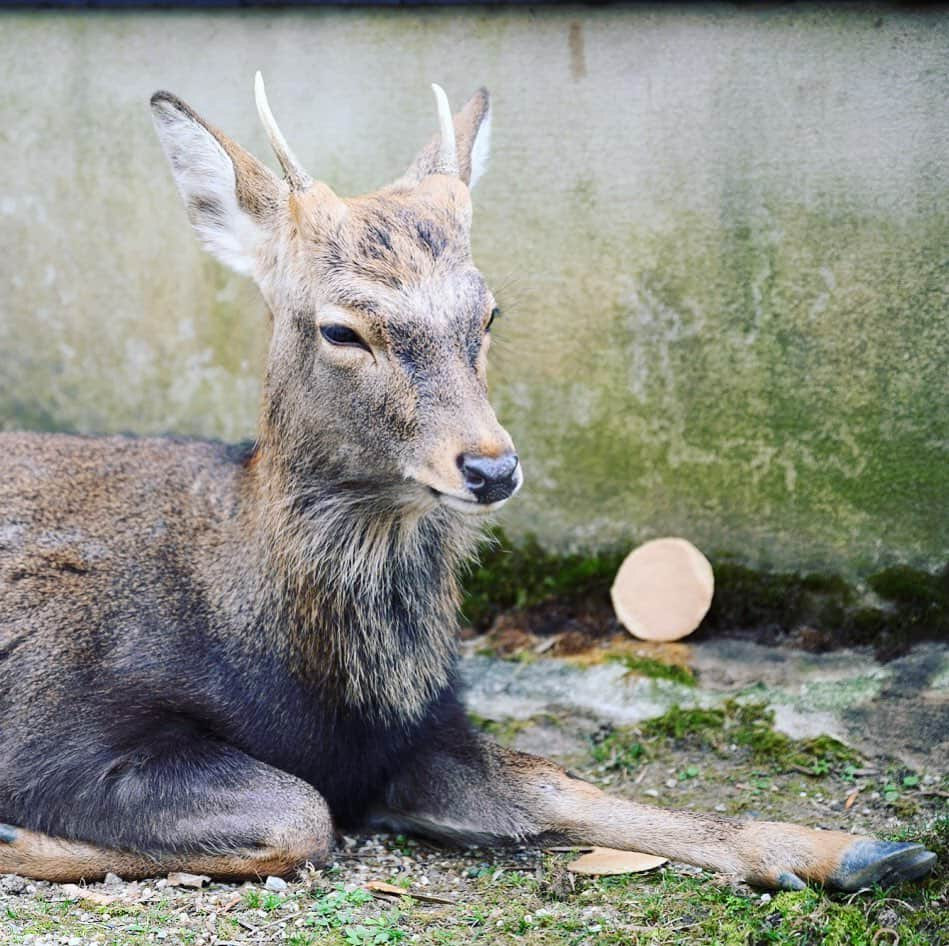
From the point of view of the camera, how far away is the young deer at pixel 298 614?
18.5 feet

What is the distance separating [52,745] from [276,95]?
382 cm

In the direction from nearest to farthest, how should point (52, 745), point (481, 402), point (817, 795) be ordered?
point (481, 402), point (52, 745), point (817, 795)

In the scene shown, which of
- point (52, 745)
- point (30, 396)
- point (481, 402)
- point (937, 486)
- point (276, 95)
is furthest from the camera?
point (30, 396)

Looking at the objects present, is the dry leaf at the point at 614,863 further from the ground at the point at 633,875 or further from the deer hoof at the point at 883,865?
the deer hoof at the point at 883,865

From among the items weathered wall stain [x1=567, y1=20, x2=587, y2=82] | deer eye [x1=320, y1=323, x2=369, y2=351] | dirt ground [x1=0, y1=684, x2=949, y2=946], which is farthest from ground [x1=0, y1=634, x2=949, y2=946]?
weathered wall stain [x1=567, y1=20, x2=587, y2=82]

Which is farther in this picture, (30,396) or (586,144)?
(30,396)

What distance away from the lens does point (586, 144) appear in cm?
763

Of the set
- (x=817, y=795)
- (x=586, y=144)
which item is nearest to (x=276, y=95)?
(x=586, y=144)

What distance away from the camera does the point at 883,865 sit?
538 centimetres

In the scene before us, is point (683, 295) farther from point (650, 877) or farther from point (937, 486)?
point (650, 877)

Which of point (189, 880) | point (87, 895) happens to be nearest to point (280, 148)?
point (189, 880)

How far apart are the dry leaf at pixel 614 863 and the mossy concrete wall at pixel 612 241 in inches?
87.5

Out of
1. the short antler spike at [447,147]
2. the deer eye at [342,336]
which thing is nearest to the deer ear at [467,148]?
the short antler spike at [447,147]

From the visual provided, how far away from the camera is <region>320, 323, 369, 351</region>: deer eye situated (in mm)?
5637
